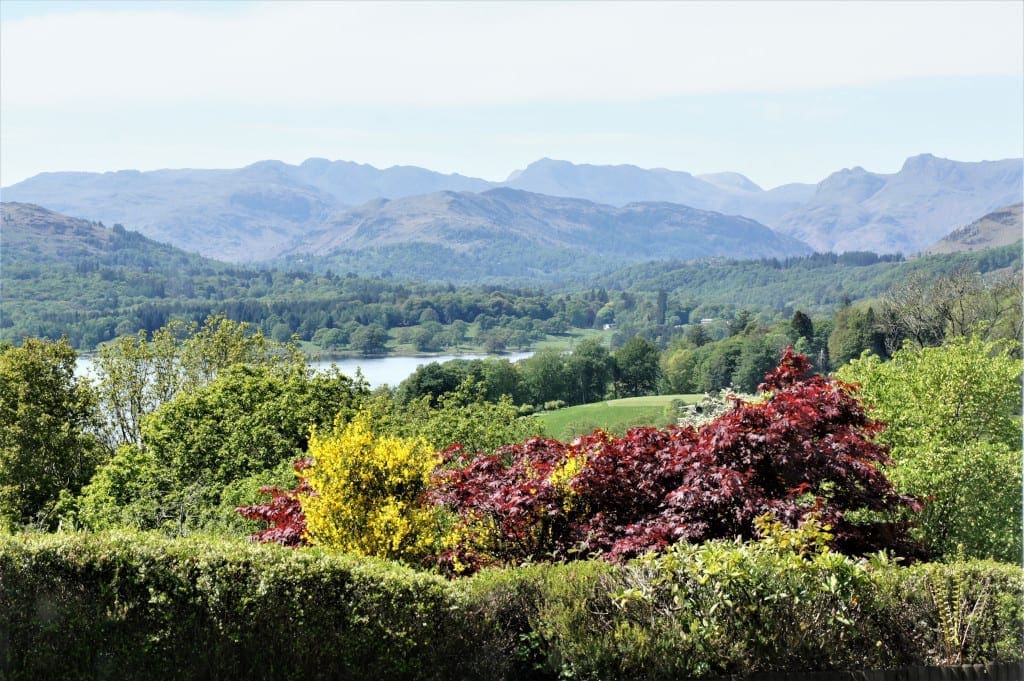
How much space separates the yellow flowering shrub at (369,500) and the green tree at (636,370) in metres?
80.8

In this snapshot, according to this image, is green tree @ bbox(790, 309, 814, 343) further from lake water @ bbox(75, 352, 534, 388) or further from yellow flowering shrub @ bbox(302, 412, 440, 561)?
yellow flowering shrub @ bbox(302, 412, 440, 561)

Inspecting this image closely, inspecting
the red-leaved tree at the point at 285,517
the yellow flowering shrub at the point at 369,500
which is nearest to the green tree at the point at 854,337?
the red-leaved tree at the point at 285,517

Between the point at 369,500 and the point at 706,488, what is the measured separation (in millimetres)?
2690

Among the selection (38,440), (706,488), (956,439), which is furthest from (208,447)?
(956,439)

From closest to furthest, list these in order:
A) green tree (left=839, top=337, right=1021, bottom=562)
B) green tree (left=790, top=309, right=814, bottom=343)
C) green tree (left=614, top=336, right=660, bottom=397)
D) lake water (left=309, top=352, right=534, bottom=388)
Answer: green tree (left=839, top=337, right=1021, bottom=562), green tree (left=790, top=309, right=814, bottom=343), green tree (left=614, top=336, right=660, bottom=397), lake water (left=309, top=352, right=534, bottom=388)

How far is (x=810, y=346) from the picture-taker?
8531 centimetres

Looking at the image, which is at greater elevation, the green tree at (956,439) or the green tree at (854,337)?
the green tree at (956,439)

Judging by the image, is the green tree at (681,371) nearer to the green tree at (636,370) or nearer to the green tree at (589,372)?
the green tree at (636,370)

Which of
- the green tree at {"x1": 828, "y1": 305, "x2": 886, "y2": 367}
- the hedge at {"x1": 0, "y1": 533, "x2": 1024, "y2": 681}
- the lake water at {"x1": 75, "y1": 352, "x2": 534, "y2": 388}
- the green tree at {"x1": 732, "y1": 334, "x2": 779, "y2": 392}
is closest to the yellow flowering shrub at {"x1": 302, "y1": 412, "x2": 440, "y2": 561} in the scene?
the hedge at {"x1": 0, "y1": 533, "x2": 1024, "y2": 681}

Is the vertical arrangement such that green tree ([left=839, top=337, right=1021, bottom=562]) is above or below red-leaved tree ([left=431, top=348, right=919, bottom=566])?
below

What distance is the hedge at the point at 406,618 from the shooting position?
558cm

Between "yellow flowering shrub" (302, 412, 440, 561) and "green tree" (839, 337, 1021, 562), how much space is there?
495 centimetres

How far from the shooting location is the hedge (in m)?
5.58

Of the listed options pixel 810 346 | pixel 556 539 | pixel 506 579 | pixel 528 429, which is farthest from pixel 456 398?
pixel 810 346
